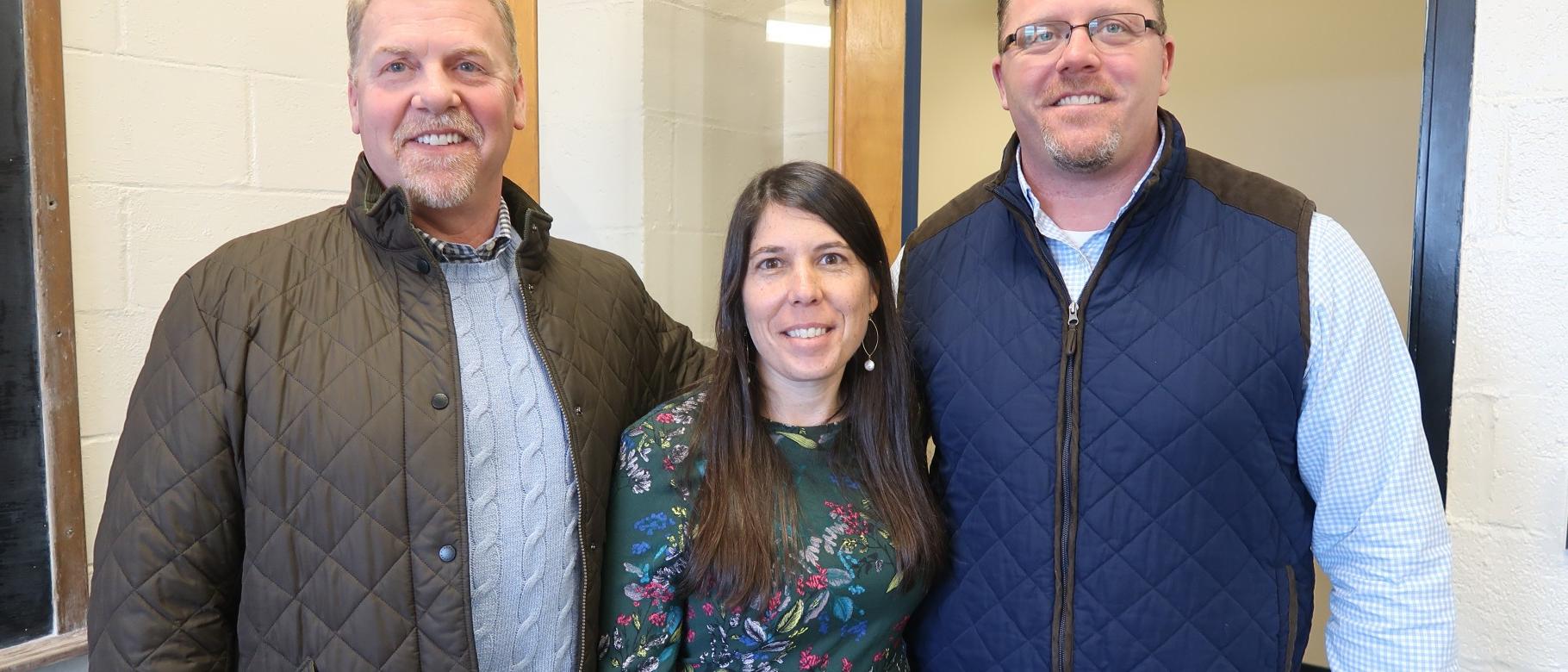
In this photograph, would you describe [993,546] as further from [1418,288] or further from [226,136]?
[226,136]

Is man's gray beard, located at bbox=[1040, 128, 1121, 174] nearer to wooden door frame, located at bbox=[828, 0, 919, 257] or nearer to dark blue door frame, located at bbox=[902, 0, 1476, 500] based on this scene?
dark blue door frame, located at bbox=[902, 0, 1476, 500]

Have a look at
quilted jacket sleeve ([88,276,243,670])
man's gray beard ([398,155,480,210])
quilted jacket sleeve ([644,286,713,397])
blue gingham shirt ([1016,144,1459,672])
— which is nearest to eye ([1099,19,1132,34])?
blue gingham shirt ([1016,144,1459,672])

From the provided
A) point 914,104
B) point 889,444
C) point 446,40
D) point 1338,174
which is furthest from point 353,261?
point 1338,174

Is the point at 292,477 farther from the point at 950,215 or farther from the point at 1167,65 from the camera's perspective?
the point at 1167,65

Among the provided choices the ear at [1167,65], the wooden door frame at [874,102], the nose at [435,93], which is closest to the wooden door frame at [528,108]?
the nose at [435,93]

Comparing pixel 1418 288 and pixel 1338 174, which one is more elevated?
pixel 1338 174

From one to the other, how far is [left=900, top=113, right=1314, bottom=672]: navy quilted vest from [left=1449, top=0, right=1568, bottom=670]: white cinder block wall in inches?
18.1

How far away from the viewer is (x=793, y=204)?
148cm

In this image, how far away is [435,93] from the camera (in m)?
1.36

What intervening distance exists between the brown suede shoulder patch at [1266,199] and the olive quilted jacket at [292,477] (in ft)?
3.64

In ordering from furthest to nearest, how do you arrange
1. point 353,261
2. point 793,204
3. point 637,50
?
point 637,50 < point 793,204 < point 353,261

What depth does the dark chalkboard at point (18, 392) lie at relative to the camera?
153 cm

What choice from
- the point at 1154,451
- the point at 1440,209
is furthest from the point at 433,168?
the point at 1440,209

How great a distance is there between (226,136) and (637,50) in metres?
0.92
